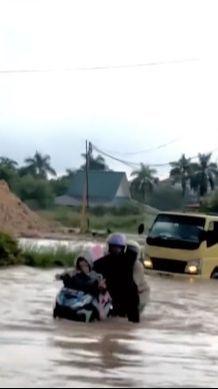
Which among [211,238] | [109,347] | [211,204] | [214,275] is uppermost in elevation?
[211,204]

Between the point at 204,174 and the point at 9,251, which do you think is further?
the point at 204,174

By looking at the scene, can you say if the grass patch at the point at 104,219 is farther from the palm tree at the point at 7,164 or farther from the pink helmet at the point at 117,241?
the pink helmet at the point at 117,241

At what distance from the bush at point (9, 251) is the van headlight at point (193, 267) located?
5.04 m

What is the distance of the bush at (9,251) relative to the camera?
2860 cm

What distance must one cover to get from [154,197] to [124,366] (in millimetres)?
85868

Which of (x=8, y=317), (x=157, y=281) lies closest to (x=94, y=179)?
(x=157, y=281)

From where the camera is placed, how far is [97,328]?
16.0 m

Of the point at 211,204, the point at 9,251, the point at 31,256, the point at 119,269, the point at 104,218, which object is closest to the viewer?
the point at 119,269

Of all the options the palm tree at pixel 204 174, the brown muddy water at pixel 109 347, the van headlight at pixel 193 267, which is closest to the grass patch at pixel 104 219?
the palm tree at pixel 204 174

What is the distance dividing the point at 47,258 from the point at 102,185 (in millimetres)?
64116

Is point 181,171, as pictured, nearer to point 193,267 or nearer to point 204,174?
point 204,174

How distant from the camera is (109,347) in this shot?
1416 centimetres

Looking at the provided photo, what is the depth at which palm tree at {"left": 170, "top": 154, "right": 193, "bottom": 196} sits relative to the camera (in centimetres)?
9756

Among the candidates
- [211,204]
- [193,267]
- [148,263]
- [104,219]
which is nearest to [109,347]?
[193,267]
